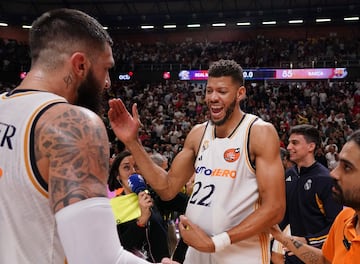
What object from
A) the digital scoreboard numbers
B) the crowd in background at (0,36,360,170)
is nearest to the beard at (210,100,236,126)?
the crowd in background at (0,36,360,170)

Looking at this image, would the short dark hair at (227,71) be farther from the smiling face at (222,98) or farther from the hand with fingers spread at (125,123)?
the hand with fingers spread at (125,123)

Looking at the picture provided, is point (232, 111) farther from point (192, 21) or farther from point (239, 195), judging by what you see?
point (192, 21)

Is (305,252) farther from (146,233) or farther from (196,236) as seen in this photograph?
(146,233)

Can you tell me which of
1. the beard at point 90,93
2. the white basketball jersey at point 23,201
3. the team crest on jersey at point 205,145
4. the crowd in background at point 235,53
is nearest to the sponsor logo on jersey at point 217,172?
the team crest on jersey at point 205,145

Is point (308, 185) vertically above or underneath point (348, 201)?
underneath

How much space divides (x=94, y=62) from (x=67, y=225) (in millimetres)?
610

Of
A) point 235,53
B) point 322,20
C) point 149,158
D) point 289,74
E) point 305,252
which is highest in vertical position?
point 322,20

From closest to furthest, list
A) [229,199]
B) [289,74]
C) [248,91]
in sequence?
[229,199], [248,91], [289,74]

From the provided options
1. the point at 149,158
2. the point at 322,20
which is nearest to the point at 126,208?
the point at 149,158

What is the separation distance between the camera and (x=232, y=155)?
9.36ft

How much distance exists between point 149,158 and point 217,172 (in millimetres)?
532

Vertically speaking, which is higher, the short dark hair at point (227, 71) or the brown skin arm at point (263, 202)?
the short dark hair at point (227, 71)

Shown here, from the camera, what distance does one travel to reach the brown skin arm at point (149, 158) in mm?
2793

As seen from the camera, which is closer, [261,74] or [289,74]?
[289,74]
